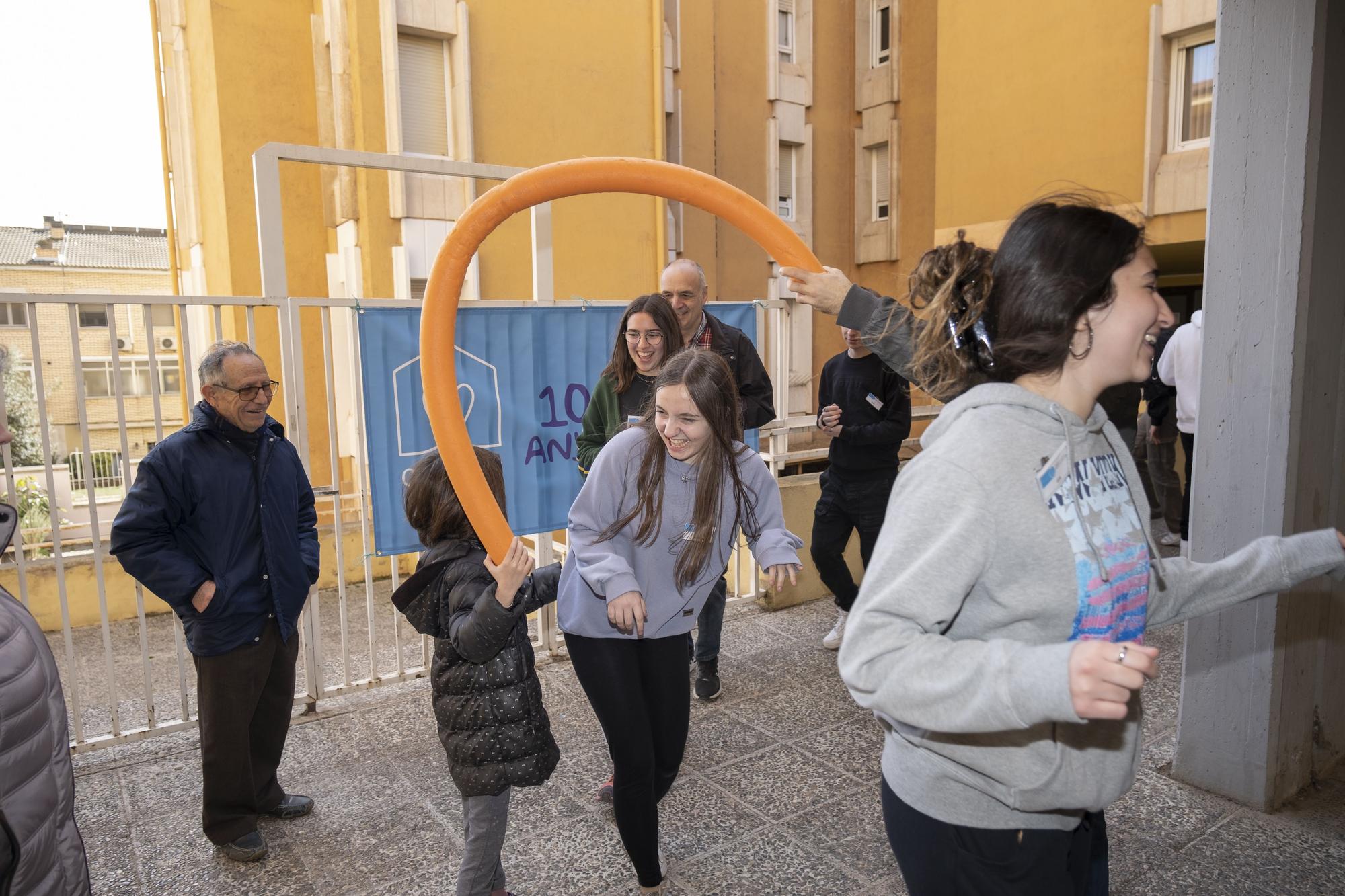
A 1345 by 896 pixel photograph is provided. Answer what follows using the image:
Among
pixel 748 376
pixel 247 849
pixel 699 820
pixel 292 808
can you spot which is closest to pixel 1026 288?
pixel 699 820

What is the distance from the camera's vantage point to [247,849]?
3357mm

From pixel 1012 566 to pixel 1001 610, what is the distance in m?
0.08

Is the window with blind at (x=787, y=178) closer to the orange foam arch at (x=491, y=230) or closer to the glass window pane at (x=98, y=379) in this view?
the orange foam arch at (x=491, y=230)

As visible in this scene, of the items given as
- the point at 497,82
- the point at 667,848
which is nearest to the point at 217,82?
the point at 497,82

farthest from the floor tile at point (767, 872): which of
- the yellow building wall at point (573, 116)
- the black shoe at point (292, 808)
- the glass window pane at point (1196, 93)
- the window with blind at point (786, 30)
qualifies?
the window with blind at point (786, 30)

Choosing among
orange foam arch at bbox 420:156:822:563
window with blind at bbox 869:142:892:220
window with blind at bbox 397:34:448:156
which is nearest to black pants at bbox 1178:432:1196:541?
orange foam arch at bbox 420:156:822:563

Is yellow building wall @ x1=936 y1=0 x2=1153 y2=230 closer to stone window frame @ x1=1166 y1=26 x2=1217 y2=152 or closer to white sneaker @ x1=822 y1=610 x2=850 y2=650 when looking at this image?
stone window frame @ x1=1166 y1=26 x2=1217 y2=152

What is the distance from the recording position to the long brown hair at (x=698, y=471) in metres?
2.76

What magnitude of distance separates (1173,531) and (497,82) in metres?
10.00

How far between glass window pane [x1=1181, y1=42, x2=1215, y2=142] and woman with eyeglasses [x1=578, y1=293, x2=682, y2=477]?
10242 mm

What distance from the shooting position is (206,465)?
3.32 meters

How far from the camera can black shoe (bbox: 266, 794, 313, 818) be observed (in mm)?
3656

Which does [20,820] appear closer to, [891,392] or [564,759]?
[564,759]

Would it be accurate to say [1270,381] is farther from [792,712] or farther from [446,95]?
[446,95]
